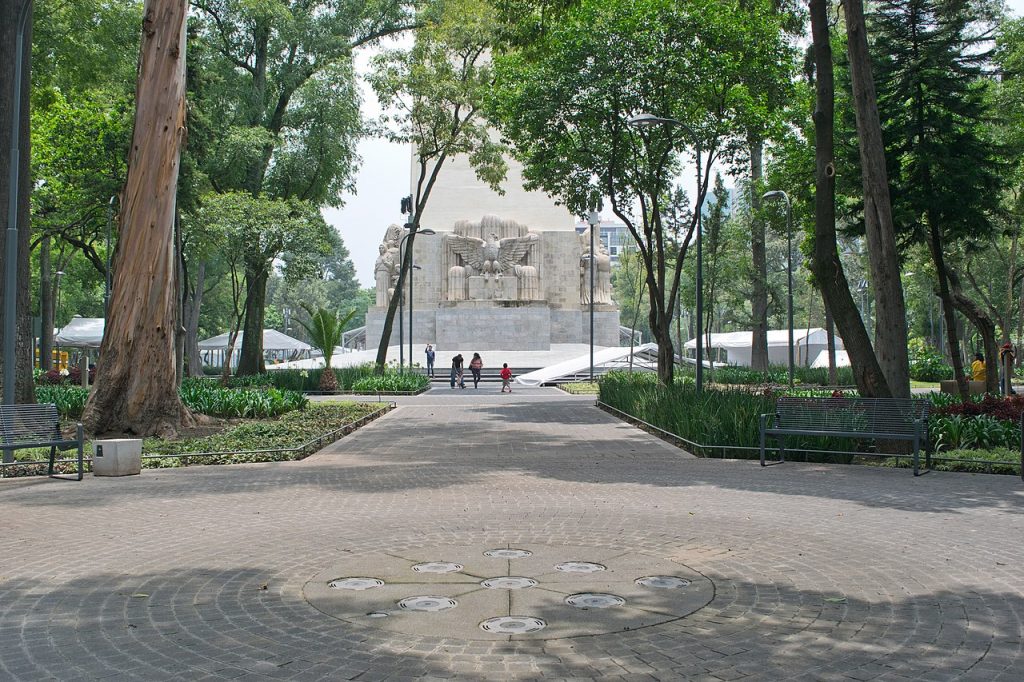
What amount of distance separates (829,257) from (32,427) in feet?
37.2

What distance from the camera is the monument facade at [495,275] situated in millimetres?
54500

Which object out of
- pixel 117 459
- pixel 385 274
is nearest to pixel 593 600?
pixel 117 459

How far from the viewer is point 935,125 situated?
61.1ft

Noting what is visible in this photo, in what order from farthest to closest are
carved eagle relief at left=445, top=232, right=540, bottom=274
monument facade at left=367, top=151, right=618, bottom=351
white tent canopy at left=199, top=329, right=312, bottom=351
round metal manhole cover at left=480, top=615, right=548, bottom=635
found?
white tent canopy at left=199, top=329, right=312, bottom=351 → carved eagle relief at left=445, top=232, right=540, bottom=274 → monument facade at left=367, top=151, right=618, bottom=351 → round metal manhole cover at left=480, top=615, right=548, bottom=635

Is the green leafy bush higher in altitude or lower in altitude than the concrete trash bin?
higher

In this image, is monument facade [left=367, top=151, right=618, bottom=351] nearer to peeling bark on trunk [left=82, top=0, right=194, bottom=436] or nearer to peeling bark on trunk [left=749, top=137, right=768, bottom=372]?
peeling bark on trunk [left=749, top=137, right=768, bottom=372]

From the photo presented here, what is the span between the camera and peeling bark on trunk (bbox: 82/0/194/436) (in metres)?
15.3

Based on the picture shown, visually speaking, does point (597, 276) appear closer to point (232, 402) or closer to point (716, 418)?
point (232, 402)

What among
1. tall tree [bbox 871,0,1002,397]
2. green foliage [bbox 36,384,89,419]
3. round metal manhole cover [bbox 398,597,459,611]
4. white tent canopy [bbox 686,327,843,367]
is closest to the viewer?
round metal manhole cover [bbox 398,597,459,611]

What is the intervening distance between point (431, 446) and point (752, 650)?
36.7 feet

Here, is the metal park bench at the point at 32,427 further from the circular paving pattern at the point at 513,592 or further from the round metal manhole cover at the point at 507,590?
the circular paving pattern at the point at 513,592

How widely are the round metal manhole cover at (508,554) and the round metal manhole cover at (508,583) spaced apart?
592 millimetres

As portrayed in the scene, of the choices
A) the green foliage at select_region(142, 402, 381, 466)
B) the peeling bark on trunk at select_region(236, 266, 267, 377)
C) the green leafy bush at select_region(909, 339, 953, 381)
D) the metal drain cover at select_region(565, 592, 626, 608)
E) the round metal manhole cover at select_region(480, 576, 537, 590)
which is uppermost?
the peeling bark on trunk at select_region(236, 266, 267, 377)

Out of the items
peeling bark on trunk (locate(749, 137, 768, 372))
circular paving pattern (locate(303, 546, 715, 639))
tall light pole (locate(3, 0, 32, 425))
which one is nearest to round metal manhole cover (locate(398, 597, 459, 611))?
circular paving pattern (locate(303, 546, 715, 639))
